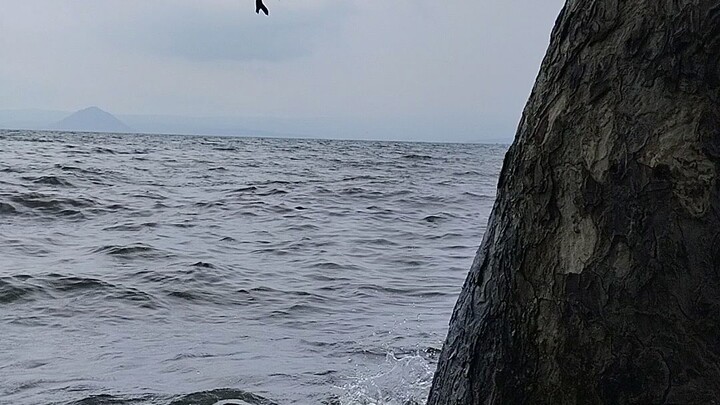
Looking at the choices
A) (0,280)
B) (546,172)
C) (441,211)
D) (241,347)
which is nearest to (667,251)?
(546,172)

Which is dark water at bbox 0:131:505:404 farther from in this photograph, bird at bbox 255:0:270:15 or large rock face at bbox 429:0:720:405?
bird at bbox 255:0:270:15

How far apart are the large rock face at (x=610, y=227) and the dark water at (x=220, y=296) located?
2.51 meters

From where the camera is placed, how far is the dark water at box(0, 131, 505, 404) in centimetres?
459

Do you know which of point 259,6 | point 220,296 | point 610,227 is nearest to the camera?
point 259,6

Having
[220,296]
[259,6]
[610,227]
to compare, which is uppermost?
[259,6]

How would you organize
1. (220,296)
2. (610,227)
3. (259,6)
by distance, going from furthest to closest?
(220,296) < (610,227) < (259,6)

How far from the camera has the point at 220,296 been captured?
265 inches

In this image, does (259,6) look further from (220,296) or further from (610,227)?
(220,296)

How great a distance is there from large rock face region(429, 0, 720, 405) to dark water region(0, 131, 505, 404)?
251cm

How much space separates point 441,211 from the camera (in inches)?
543

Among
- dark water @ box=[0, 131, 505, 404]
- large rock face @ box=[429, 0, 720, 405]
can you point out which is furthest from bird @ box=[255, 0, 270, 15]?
dark water @ box=[0, 131, 505, 404]

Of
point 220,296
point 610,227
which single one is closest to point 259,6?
point 610,227

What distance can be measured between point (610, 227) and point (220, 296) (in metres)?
5.23

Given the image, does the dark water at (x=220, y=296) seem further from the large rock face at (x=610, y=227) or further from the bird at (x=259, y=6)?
the bird at (x=259, y=6)
